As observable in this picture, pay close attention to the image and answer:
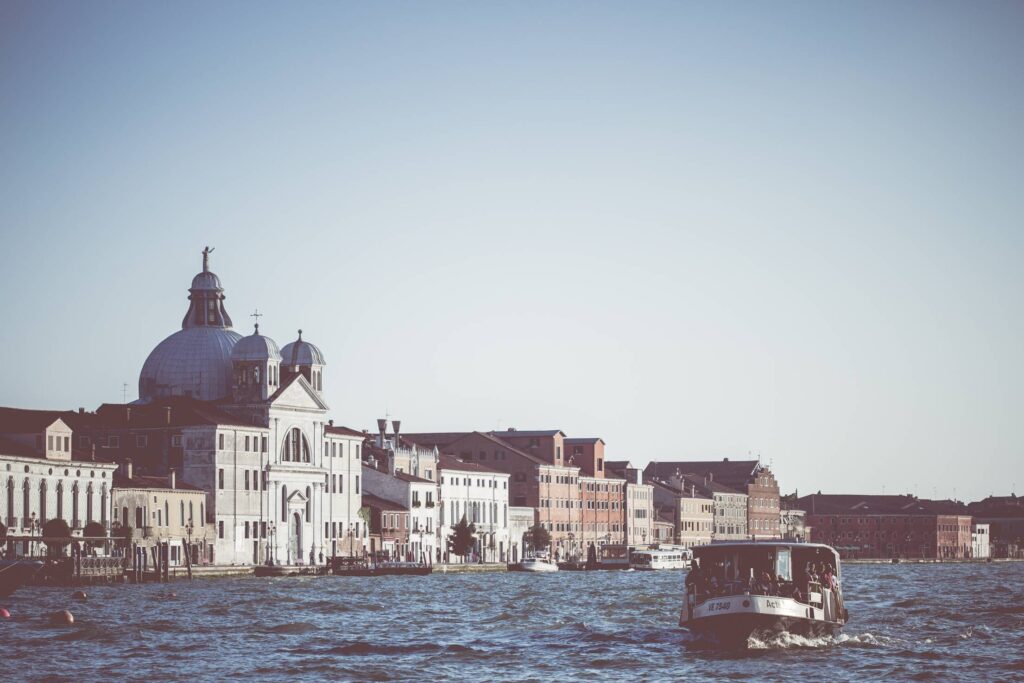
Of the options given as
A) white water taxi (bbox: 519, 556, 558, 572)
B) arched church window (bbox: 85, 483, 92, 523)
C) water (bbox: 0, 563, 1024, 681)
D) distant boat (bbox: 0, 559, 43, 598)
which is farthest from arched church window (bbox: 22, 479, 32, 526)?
white water taxi (bbox: 519, 556, 558, 572)

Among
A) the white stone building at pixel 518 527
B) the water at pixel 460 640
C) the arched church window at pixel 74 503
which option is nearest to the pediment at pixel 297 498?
the arched church window at pixel 74 503

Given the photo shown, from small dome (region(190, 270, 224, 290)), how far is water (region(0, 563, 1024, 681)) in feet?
153

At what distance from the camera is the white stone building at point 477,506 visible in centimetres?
13138

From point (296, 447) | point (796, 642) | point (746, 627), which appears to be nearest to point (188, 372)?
point (296, 447)

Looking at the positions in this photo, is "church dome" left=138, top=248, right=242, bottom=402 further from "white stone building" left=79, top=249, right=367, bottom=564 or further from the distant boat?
the distant boat

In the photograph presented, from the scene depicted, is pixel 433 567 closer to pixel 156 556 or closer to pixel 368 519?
pixel 368 519

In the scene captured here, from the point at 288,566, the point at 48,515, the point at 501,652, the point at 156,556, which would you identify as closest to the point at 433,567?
the point at 288,566

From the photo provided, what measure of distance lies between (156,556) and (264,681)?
193ft

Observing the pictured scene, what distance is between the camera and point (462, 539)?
412ft

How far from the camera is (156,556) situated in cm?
9444

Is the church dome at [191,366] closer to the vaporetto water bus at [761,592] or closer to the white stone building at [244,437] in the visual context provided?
the white stone building at [244,437]

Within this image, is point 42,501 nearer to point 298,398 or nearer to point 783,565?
point 298,398

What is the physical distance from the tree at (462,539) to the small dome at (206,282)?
22.5m

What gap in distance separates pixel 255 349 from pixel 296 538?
11621 mm
